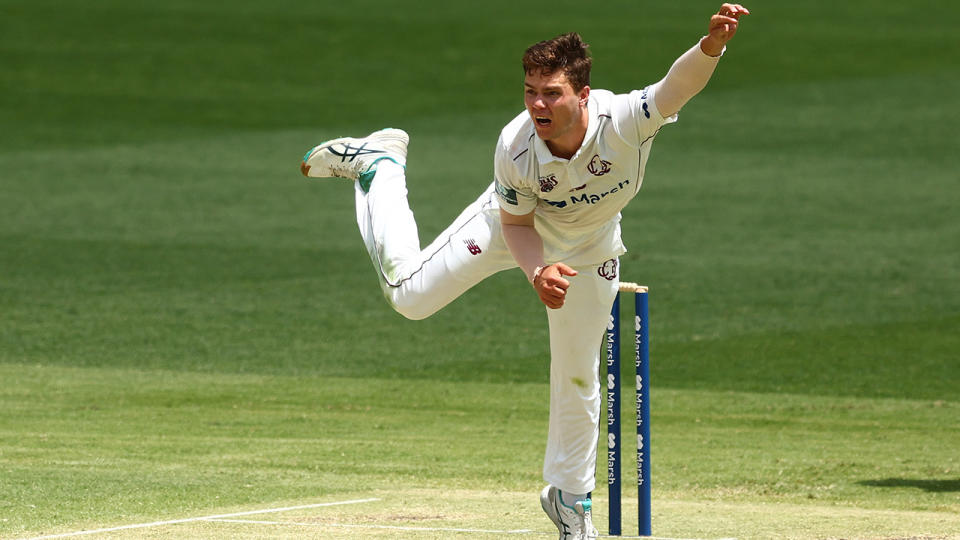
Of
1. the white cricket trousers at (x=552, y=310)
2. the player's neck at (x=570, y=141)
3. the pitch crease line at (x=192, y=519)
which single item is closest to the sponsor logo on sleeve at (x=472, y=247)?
the white cricket trousers at (x=552, y=310)

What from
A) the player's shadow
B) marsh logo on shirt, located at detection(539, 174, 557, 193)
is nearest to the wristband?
marsh logo on shirt, located at detection(539, 174, 557, 193)

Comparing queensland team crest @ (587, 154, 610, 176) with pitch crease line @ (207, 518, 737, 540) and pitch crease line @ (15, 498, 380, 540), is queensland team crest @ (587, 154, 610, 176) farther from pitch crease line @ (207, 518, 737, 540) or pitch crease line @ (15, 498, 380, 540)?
pitch crease line @ (15, 498, 380, 540)

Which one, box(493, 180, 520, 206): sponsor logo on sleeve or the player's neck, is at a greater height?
the player's neck

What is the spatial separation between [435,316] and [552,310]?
30.8ft

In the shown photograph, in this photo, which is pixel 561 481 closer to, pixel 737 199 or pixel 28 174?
pixel 737 199

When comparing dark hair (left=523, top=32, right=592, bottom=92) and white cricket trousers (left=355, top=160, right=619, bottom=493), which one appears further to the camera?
white cricket trousers (left=355, top=160, right=619, bottom=493)

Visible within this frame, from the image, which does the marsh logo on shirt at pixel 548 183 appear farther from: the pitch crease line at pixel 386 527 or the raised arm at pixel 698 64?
the pitch crease line at pixel 386 527

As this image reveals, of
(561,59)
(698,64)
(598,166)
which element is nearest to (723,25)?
(698,64)

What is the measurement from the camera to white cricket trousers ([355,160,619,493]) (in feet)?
24.1

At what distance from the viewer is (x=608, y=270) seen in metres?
7.38

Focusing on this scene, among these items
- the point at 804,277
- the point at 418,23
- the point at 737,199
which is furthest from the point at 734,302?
the point at 418,23

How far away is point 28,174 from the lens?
24.6m

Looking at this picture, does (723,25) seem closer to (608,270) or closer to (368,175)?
(608,270)

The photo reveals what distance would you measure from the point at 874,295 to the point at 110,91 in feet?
60.2
